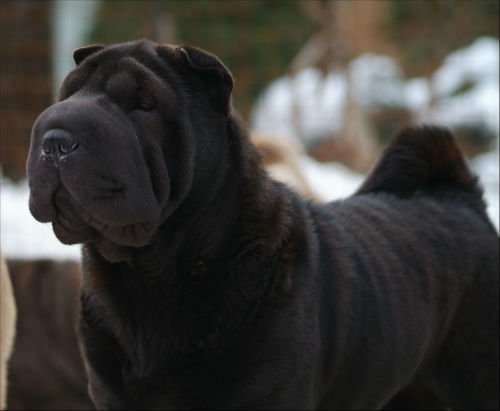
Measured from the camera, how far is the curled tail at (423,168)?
165 inches

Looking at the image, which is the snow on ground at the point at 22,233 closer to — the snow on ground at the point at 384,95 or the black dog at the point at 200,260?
the snow on ground at the point at 384,95

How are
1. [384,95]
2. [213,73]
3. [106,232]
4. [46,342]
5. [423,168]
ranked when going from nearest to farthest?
[106,232]
[213,73]
[423,168]
[46,342]
[384,95]

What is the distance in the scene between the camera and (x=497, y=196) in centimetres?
1058

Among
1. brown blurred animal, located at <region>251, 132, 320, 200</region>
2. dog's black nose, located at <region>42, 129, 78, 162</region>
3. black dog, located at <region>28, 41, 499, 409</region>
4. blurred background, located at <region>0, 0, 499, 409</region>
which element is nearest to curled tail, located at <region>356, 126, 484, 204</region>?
black dog, located at <region>28, 41, 499, 409</region>

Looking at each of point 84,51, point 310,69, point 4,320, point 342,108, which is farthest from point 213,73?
point 310,69

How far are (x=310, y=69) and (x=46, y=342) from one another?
39.9 feet

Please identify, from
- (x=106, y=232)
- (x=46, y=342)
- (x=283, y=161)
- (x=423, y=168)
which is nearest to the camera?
(x=106, y=232)

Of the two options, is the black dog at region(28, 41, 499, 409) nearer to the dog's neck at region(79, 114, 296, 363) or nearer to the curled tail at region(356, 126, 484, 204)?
the dog's neck at region(79, 114, 296, 363)

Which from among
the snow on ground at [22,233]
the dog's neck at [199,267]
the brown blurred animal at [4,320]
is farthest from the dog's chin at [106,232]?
the snow on ground at [22,233]

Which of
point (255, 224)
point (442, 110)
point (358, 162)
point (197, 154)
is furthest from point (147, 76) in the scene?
point (442, 110)

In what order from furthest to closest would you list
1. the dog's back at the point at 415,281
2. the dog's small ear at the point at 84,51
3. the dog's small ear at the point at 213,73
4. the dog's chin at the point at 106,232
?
the dog's back at the point at 415,281 → the dog's small ear at the point at 84,51 → the dog's small ear at the point at 213,73 → the dog's chin at the point at 106,232

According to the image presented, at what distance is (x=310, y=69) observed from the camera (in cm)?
1756

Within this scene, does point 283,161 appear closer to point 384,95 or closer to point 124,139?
point 124,139

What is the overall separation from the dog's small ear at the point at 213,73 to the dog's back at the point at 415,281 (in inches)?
24.8
